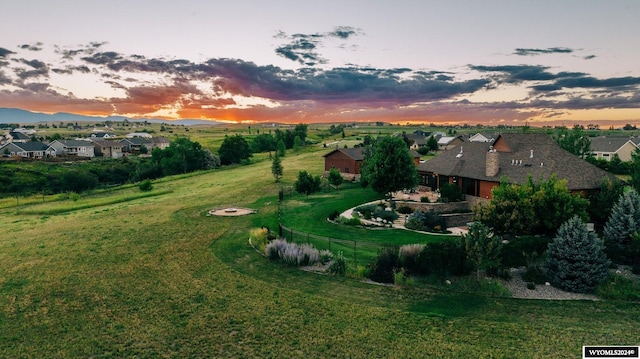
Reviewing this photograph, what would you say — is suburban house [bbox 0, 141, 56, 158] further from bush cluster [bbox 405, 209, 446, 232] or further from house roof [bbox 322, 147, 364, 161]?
bush cluster [bbox 405, 209, 446, 232]

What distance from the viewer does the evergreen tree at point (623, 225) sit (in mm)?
23203

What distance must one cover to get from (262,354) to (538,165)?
32.5 metres

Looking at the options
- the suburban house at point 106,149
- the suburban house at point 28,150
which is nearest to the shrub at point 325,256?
the suburban house at point 28,150

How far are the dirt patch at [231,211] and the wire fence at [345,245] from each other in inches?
341

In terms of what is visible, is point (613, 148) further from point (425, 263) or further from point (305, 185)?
point (425, 263)

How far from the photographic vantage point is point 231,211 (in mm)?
38656

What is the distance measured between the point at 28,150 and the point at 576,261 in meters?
134

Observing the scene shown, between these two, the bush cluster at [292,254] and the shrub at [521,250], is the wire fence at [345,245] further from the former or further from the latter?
the shrub at [521,250]

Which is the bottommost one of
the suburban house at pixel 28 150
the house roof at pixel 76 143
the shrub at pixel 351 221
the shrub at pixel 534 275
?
the shrub at pixel 534 275

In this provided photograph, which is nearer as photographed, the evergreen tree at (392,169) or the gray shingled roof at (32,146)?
the evergreen tree at (392,169)

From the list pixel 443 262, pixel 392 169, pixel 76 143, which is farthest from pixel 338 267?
pixel 76 143

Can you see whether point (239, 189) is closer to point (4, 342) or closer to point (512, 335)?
point (4, 342)

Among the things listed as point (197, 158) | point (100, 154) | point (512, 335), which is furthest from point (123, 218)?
point (100, 154)

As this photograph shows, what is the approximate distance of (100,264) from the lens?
77.2ft
